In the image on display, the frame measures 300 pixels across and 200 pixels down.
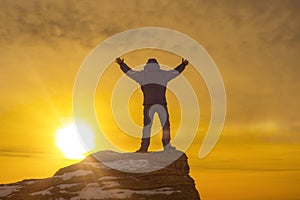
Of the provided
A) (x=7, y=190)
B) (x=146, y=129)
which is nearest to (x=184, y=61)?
(x=146, y=129)

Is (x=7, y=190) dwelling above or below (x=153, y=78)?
below

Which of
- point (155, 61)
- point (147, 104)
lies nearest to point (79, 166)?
point (147, 104)

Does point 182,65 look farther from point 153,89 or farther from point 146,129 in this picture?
point 146,129

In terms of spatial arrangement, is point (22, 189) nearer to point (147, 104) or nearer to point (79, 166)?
point (79, 166)

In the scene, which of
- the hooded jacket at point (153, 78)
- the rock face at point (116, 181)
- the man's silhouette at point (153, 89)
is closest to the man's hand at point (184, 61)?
the man's silhouette at point (153, 89)

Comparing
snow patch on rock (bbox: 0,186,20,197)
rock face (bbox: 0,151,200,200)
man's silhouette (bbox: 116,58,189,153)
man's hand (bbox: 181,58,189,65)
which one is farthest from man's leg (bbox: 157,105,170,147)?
snow patch on rock (bbox: 0,186,20,197)

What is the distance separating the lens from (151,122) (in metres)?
41.0

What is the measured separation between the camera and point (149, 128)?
40.7 metres

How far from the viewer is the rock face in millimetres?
37344

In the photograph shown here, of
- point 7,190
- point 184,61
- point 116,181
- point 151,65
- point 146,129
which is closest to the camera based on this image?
point 116,181

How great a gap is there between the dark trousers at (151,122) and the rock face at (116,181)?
1.12m

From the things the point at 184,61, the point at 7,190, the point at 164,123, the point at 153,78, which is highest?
the point at 184,61

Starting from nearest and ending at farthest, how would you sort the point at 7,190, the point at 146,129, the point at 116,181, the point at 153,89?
the point at 116,181
the point at 7,190
the point at 146,129
the point at 153,89

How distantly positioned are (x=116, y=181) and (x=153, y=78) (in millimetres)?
8695
